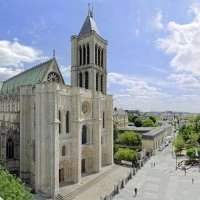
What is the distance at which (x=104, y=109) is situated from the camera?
46031 millimetres

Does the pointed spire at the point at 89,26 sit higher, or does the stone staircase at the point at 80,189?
the pointed spire at the point at 89,26

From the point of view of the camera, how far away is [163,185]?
37250 millimetres

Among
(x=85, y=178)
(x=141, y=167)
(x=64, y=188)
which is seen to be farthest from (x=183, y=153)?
(x=64, y=188)

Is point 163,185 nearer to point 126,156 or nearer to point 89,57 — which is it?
point 126,156

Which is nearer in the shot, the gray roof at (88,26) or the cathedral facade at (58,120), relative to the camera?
the cathedral facade at (58,120)

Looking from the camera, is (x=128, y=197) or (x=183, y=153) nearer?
(x=128, y=197)

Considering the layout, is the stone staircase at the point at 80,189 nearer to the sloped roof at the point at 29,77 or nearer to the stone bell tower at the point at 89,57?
the stone bell tower at the point at 89,57

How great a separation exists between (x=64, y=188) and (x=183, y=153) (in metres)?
41.2

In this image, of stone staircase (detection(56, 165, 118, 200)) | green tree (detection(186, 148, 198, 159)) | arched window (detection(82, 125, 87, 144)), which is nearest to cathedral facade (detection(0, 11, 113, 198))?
arched window (detection(82, 125, 87, 144))

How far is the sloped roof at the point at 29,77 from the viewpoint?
1501 inches

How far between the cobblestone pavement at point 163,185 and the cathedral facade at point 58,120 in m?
6.42

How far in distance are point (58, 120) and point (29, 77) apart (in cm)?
1276

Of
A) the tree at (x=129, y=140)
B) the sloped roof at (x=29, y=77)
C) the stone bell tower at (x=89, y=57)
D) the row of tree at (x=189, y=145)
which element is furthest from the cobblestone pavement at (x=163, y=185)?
the sloped roof at (x=29, y=77)

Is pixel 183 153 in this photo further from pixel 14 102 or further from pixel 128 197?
pixel 14 102
